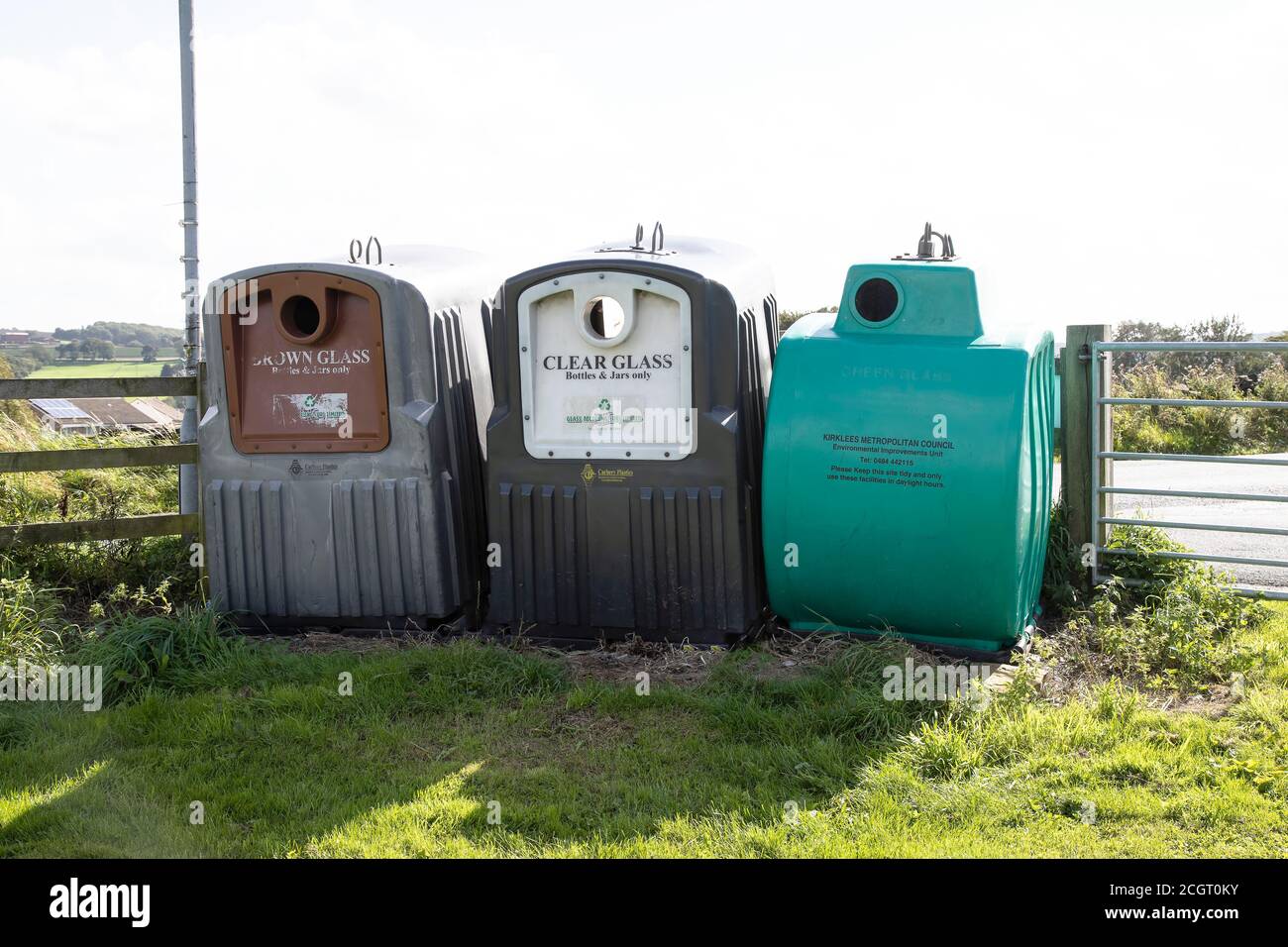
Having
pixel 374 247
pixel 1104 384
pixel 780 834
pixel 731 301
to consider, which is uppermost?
pixel 374 247

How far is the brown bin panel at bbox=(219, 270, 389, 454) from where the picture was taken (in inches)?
215

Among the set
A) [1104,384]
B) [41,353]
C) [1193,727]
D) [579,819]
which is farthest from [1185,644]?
[41,353]

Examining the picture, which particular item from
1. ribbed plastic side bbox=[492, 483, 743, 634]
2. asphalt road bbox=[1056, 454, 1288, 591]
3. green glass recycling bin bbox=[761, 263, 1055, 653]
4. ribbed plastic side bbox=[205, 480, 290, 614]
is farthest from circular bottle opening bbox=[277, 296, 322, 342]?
asphalt road bbox=[1056, 454, 1288, 591]

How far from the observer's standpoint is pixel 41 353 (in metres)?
10.7

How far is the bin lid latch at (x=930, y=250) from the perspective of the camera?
5.20m

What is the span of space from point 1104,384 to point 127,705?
5.16m

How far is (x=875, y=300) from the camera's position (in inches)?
202

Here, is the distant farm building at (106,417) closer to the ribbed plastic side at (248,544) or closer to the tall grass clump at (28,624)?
the tall grass clump at (28,624)

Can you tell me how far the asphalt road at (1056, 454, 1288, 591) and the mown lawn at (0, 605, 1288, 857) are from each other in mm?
2596

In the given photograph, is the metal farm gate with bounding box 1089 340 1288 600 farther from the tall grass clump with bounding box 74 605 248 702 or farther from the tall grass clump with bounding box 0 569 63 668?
the tall grass clump with bounding box 0 569 63 668

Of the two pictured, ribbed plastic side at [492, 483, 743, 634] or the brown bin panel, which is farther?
the brown bin panel

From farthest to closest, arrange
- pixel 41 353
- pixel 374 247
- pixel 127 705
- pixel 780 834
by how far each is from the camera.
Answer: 1. pixel 41 353
2. pixel 374 247
3. pixel 127 705
4. pixel 780 834

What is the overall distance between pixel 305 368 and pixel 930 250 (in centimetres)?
309

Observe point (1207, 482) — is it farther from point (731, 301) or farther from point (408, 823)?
point (408, 823)
